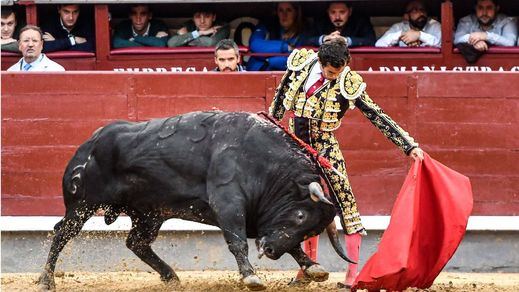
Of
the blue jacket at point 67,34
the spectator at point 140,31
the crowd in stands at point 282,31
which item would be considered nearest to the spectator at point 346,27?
the crowd in stands at point 282,31

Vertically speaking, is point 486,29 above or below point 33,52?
above

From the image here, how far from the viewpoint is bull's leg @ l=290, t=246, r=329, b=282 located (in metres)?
8.27

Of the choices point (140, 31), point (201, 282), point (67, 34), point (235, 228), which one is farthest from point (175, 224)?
point (235, 228)

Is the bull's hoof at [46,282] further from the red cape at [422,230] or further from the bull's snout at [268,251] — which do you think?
the red cape at [422,230]

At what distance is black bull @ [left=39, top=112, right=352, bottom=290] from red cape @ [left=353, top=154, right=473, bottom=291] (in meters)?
0.25

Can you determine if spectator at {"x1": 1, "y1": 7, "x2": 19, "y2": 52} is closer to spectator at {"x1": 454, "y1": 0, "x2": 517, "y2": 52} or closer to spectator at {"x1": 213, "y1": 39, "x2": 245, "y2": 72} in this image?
spectator at {"x1": 213, "y1": 39, "x2": 245, "y2": 72}

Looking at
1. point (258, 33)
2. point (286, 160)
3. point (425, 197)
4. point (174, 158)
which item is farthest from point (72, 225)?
point (258, 33)

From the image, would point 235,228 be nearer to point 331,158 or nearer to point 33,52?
point 331,158

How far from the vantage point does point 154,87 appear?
10.1 meters

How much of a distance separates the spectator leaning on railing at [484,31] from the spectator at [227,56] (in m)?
1.38

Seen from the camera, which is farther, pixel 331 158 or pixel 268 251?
pixel 331 158

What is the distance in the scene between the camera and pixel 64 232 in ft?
28.3

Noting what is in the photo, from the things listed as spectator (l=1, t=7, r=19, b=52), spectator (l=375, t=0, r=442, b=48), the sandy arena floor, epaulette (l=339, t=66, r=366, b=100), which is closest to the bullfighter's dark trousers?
epaulette (l=339, t=66, r=366, b=100)

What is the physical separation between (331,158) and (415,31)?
2359 millimetres
